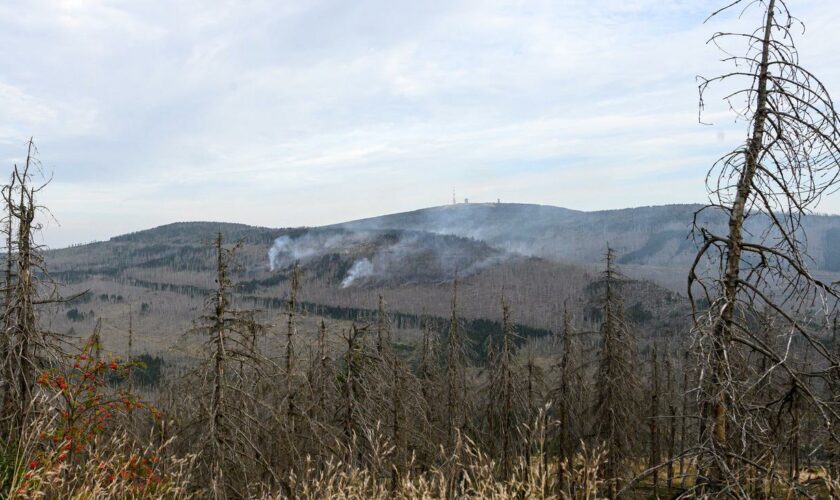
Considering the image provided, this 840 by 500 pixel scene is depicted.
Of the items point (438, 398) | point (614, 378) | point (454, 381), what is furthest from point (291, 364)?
point (438, 398)

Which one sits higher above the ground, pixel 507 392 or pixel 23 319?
pixel 23 319

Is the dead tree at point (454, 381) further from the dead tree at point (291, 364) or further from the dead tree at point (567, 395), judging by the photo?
the dead tree at point (291, 364)

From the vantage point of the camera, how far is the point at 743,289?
14.8 ft

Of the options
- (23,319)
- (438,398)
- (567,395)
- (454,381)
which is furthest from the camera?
(438,398)

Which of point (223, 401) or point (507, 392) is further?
point (507, 392)

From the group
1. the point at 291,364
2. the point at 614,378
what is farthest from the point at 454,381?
the point at 291,364

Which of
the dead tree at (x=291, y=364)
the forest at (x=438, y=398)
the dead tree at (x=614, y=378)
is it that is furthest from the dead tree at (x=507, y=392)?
the dead tree at (x=291, y=364)

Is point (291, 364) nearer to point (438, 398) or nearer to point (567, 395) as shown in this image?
point (567, 395)

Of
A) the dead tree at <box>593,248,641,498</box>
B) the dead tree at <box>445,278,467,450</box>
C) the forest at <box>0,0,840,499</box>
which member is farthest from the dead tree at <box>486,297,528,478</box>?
the dead tree at <box>593,248,641,498</box>

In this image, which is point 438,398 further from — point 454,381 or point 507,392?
point 507,392

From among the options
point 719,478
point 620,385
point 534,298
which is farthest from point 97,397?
point 534,298

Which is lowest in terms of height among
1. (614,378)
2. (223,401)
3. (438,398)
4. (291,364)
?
(438,398)

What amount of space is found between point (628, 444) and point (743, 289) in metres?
21.6

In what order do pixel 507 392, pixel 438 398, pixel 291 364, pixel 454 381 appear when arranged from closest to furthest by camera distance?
pixel 291 364 → pixel 507 392 → pixel 454 381 → pixel 438 398
